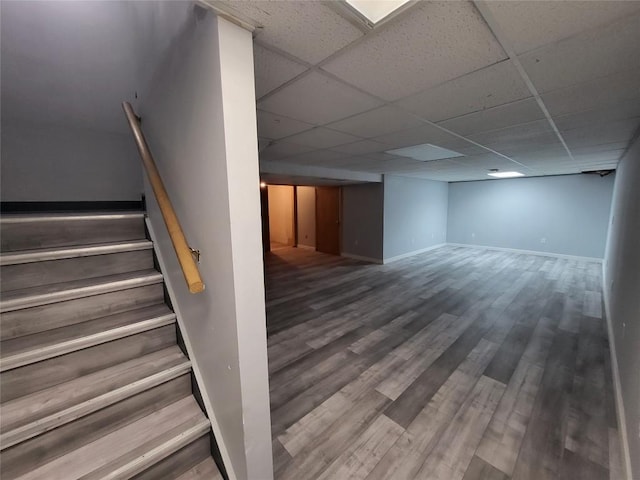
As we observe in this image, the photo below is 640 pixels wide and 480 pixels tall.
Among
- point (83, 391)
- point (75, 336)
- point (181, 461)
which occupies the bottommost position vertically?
point (181, 461)

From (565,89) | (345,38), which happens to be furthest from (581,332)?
(345,38)

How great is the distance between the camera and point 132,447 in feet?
3.88

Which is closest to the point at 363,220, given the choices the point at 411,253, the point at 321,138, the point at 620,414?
the point at 411,253

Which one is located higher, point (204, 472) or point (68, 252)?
point (68, 252)

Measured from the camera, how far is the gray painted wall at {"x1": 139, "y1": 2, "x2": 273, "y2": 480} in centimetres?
98

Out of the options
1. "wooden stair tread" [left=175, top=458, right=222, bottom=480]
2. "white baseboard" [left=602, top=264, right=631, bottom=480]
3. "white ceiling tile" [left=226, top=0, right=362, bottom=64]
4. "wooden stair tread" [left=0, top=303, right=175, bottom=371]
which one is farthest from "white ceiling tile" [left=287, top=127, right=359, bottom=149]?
"white baseboard" [left=602, top=264, right=631, bottom=480]

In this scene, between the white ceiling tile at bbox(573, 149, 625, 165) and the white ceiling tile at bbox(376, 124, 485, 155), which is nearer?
the white ceiling tile at bbox(376, 124, 485, 155)

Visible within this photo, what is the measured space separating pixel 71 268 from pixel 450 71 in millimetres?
2525

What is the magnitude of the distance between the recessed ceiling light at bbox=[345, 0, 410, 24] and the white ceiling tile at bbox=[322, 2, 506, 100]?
0.05 m

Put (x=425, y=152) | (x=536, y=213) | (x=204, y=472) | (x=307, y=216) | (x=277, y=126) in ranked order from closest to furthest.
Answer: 1. (x=204, y=472)
2. (x=277, y=126)
3. (x=425, y=152)
4. (x=536, y=213)
5. (x=307, y=216)

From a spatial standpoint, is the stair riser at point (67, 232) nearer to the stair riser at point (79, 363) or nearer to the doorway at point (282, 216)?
the stair riser at point (79, 363)

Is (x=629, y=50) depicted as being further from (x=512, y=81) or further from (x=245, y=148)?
(x=245, y=148)

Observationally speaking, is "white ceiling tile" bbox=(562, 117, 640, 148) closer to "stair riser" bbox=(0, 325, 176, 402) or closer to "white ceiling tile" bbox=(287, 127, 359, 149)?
"white ceiling tile" bbox=(287, 127, 359, 149)

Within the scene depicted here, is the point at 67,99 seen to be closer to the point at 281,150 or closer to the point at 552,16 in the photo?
the point at 281,150
